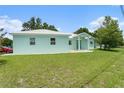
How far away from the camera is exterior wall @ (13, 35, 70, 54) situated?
2277cm

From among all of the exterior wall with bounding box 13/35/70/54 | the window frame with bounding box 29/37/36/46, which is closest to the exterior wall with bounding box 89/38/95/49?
the exterior wall with bounding box 13/35/70/54

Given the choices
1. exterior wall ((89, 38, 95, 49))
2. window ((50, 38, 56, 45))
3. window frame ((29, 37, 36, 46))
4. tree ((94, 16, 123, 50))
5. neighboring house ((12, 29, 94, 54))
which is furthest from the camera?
exterior wall ((89, 38, 95, 49))

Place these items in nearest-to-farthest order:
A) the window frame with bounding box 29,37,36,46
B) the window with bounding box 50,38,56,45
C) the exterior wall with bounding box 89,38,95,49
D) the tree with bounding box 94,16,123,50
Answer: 1. the window frame with bounding box 29,37,36,46
2. the window with bounding box 50,38,56,45
3. the tree with bounding box 94,16,123,50
4. the exterior wall with bounding box 89,38,95,49

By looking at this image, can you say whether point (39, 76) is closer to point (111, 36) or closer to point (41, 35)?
point (41, 35)

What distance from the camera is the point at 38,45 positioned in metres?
23.3

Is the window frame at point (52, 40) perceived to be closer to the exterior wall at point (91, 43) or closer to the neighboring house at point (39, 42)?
the neighboring house at point (39, 42)

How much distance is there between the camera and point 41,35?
2333cm

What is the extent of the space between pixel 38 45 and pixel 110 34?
11437 mm

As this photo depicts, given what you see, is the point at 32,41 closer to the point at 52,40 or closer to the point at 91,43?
the point at 52,40

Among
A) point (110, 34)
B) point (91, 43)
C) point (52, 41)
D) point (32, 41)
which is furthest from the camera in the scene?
point (91, 43)

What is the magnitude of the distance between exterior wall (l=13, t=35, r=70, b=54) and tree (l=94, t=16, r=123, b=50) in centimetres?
830

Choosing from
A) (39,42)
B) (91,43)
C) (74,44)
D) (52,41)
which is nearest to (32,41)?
(39,42)

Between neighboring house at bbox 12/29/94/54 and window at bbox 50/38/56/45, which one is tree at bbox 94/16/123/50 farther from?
window at bbox 50/38/56/45
